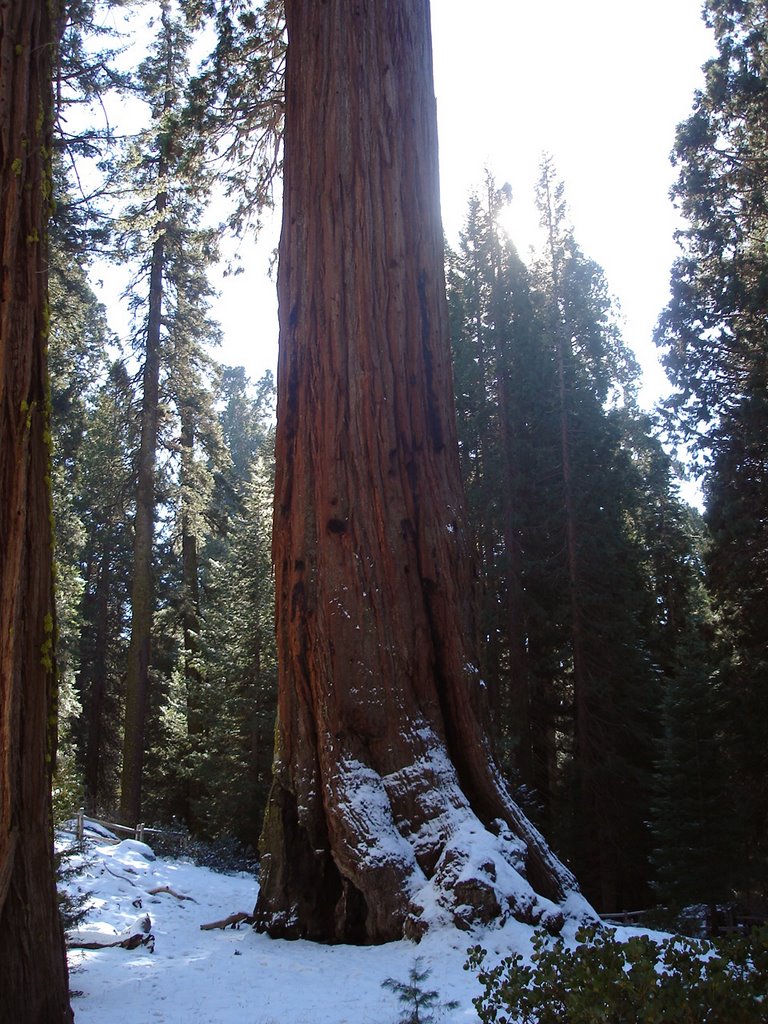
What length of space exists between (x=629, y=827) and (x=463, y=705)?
15.7 meters

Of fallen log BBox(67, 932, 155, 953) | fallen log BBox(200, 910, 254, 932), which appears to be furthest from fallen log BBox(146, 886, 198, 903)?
fallen log BBox(67, 932, 155, 953)

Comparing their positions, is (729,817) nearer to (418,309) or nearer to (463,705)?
(463,705)

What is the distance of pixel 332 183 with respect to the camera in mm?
7211

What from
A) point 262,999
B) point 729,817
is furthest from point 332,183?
point 729,817

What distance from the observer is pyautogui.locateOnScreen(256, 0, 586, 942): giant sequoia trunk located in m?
5.93

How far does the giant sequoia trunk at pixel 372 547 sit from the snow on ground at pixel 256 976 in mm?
257

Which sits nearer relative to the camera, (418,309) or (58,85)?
(58,85)

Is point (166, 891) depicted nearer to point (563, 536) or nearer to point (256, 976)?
point (256, 976)

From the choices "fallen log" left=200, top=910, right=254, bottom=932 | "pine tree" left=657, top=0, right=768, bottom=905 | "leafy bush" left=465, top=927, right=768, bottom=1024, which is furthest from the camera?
"pine tree" left=657, top=0, right=768, bottom=905

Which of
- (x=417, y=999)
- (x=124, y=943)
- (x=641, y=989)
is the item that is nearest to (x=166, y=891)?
(x=124, y=943)

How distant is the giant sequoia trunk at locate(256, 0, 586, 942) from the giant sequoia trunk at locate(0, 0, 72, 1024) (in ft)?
9.19

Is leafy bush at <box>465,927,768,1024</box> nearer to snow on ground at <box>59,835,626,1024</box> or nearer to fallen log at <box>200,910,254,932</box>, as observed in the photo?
snow on ground at <box>59,835,626,1024</box>

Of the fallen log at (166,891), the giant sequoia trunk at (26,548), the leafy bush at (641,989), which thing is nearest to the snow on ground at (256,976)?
the giant sequoia trunk at (26,548)

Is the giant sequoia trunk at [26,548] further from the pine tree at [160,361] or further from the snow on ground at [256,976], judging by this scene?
the pine tree at [160,361]
